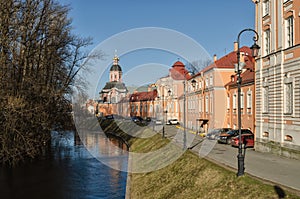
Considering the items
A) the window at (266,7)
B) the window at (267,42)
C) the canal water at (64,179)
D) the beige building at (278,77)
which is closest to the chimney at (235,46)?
the beige building at (278,77)

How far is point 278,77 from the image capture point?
766 inches

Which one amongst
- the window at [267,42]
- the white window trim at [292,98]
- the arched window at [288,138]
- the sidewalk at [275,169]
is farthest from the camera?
the window at [267,42]

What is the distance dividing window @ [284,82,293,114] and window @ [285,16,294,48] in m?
2.30

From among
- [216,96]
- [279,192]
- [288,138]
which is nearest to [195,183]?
[279,192]

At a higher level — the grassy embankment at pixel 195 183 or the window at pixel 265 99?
the window at pixel 265 99

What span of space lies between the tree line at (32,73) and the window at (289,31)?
16.3 meters

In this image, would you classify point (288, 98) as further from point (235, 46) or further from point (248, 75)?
point (235, 46)

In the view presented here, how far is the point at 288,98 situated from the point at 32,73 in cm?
1833

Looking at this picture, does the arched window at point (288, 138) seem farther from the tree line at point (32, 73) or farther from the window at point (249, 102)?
the tree line at point (32, 73)

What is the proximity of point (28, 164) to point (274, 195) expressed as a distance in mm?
19740

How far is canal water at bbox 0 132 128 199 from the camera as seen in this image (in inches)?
690

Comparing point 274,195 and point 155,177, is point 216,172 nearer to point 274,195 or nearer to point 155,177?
point 274,195

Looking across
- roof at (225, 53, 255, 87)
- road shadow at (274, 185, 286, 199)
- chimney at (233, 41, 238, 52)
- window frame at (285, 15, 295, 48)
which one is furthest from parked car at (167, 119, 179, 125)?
road shadow at (274, 185, 286, 199)

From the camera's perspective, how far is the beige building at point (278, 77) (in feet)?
58.4
